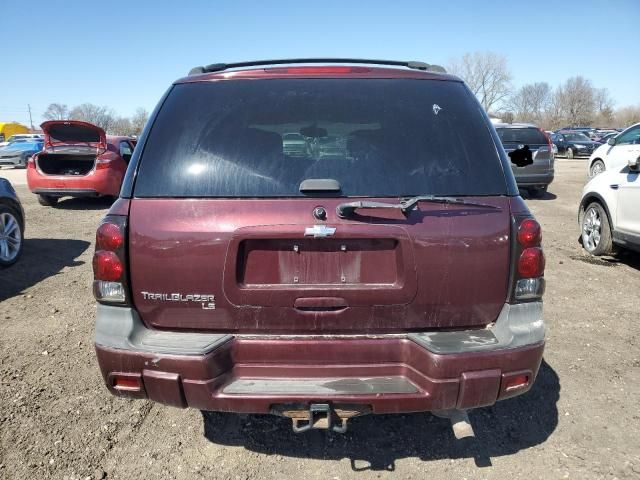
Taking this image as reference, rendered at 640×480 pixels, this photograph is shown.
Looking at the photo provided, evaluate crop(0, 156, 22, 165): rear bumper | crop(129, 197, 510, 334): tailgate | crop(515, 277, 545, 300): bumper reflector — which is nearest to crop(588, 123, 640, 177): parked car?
crop(515, 277, 545, 300): bumper reflector

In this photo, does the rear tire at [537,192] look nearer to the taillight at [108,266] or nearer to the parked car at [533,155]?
the parked car at [533,155]

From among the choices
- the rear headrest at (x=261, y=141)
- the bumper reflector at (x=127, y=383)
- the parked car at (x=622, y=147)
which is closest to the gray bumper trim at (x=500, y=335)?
the rear headrest at (x=261, y=141)

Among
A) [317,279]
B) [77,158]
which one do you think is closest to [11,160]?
[77,158]

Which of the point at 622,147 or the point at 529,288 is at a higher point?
the point at 622,147

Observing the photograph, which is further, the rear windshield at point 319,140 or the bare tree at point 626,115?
the bare tree at point 626,115

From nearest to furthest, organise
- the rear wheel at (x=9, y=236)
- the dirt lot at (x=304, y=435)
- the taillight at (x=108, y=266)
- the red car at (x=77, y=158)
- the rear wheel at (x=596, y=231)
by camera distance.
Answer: the taillight at (x=108, y=266) < the dirt lot at (x=304, y=435) < the rear wheel at (x=9, y=236) < the rear wheel at (x=596, y=231) < the red car at (x=77, y=158)

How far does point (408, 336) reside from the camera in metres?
2.26

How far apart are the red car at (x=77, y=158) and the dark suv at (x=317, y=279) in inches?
339

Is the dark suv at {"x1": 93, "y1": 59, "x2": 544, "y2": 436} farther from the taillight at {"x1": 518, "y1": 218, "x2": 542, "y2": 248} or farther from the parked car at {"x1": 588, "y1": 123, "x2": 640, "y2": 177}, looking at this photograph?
the parked car at {"x1": 588, "y1": 123, "x2": 640, "y2": 177}

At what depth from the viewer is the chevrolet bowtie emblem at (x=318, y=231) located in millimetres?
2156

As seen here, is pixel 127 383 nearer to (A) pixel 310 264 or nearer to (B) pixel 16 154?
(A) pixel 310 264

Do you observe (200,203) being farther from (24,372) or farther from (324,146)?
(24,372)

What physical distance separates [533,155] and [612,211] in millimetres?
6097

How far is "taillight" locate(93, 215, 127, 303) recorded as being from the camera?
2250 millimetres
